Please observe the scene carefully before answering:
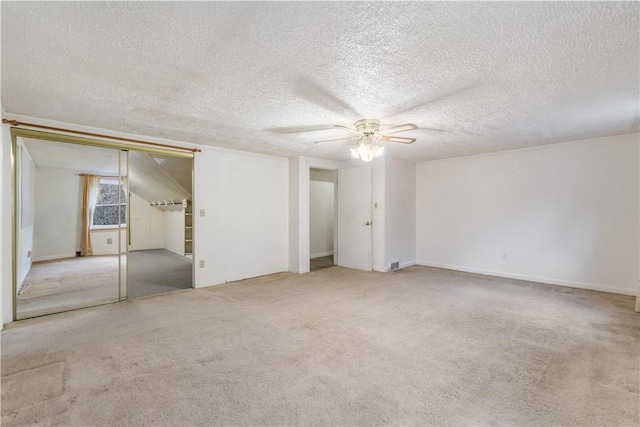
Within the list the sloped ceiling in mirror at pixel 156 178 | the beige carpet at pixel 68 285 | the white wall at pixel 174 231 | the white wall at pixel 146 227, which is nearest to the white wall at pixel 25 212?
the beige carpet at pixel 68 285

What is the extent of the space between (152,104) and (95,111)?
0.71 metres

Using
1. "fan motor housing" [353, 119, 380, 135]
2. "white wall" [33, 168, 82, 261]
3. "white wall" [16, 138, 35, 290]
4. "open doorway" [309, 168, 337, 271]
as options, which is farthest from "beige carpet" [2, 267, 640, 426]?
"open doorway" [309, 168, 337, 271]

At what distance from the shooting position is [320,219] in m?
7.28

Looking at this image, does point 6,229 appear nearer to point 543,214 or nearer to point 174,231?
point 174,231

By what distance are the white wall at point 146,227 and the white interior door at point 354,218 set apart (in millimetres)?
4133

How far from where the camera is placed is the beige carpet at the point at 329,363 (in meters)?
1.64

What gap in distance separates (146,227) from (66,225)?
9.30 feet

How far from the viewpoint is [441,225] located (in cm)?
573

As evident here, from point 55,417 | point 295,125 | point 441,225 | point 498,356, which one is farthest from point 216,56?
point 441,225

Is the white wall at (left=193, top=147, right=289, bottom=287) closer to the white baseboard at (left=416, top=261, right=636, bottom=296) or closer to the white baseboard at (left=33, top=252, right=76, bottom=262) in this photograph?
the white baseboard at (left=33, top=252, right=76, bottom=262)

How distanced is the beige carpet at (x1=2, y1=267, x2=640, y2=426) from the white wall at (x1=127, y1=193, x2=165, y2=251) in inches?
119

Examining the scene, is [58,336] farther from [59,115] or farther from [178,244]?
[178,244]

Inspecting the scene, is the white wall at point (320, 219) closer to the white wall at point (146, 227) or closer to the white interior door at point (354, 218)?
the white interior door at point (354, 218)

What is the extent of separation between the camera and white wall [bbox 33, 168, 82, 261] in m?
3.39
